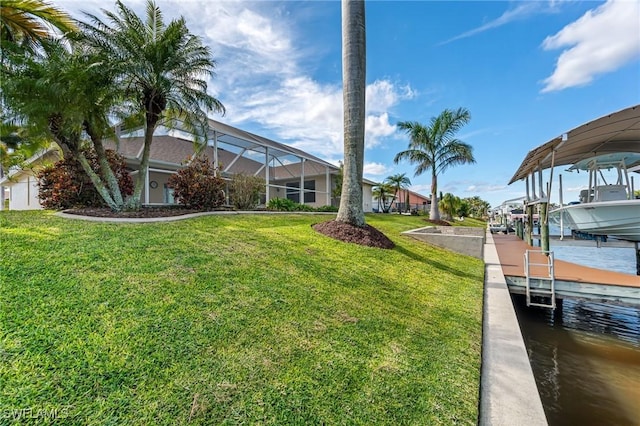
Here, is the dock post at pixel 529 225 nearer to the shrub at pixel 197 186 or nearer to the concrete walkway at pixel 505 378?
the concrete walkway at pixel 505 378

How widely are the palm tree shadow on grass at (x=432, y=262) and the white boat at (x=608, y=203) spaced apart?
291 inches

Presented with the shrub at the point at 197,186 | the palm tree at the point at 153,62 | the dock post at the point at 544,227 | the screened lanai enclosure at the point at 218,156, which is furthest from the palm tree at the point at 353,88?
the dock post at the point at 544,227

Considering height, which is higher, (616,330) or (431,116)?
(431,116)

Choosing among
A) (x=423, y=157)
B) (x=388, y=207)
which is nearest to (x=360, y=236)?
(x=423, y=157)

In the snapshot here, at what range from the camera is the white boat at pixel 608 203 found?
10602 millimetres

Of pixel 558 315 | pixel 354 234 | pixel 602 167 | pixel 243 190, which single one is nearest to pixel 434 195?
pixel 602 167

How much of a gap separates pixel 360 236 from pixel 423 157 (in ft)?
60.8

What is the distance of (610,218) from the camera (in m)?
10.9

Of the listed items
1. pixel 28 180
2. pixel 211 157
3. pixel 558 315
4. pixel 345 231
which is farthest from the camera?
pixel 211 157

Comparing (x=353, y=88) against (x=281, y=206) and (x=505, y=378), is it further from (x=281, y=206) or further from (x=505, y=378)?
(x=281, y=206)

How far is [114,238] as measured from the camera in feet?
19.4

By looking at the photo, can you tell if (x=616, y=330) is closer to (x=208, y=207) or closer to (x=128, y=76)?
(x=208, y=207)

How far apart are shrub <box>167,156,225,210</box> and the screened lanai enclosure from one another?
0.71 meters

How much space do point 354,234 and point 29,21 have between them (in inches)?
550
